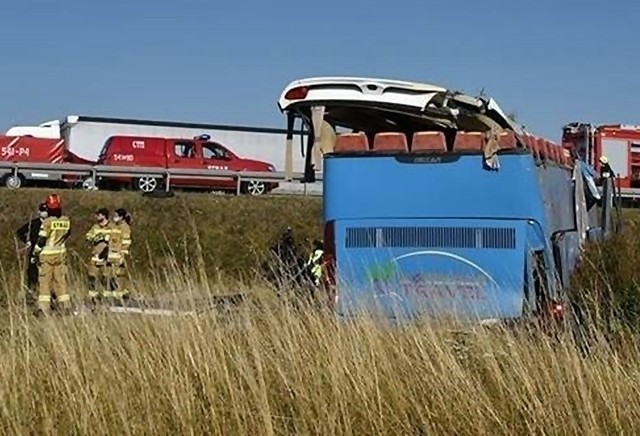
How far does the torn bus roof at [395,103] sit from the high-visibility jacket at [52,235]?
19.3 feet

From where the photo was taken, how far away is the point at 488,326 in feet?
23.7

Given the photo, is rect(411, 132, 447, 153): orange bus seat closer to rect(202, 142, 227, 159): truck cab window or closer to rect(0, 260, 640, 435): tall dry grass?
rect(0, 260, 640, 435): tall dry grass

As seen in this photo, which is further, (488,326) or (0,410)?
(488,326)

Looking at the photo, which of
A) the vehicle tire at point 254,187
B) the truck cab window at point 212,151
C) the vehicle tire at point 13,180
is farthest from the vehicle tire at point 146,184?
the truck cab window at point 212,151

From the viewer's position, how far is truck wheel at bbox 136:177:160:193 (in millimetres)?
29594

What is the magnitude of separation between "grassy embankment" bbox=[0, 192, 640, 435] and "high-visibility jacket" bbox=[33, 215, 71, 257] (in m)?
8.51

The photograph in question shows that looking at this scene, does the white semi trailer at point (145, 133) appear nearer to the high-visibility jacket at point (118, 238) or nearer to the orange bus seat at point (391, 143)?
the high-visibility jacket at point (118, 238)

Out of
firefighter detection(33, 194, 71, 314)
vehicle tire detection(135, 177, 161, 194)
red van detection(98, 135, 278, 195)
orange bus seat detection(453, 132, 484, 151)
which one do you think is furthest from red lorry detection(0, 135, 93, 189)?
orange bus seat detection(453, 132, 484, 151)

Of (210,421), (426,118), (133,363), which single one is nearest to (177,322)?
(133,363)

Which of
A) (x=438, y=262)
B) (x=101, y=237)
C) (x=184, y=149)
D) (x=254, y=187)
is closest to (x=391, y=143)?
(x=438, y=262)

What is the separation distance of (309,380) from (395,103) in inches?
192

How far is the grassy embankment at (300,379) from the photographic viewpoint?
19.0ft

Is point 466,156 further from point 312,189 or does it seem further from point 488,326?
point 312,189

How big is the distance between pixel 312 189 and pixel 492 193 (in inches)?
861
